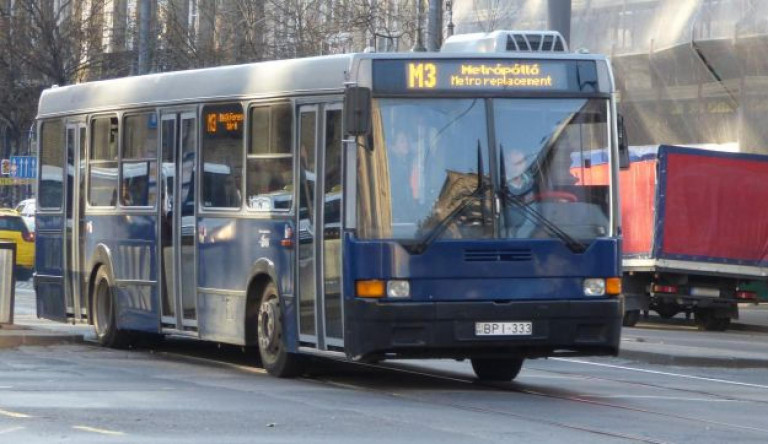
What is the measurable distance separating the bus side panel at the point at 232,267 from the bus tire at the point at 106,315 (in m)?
2.34

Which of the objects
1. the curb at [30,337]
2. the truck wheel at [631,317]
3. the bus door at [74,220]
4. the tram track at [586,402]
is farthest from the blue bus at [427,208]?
the truck wheel at [631,317]

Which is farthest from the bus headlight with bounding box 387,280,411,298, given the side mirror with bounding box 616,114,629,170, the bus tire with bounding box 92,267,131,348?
the bus tire with bounding box 92,267,131,348

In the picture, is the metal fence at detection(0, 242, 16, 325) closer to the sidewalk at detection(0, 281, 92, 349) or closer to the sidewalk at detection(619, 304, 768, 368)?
the sidewalk at detection(0, 281, 92, 349)

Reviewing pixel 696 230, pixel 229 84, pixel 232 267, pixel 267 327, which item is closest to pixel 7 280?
pixel 232 267

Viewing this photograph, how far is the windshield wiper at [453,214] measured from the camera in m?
14.0

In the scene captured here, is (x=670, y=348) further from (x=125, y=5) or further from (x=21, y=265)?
(x=125, y=5)

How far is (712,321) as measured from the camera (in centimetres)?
2883

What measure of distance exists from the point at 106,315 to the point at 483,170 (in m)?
6.45

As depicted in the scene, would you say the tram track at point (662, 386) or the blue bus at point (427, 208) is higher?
the blue bus at point (427, 208)

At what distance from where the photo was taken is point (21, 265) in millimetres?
42531

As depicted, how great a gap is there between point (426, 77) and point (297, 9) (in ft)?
89.9

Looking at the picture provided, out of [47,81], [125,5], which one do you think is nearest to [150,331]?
[47,81]

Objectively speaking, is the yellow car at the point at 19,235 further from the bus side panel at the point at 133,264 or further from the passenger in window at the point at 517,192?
the passenger in window at the point at 517,192

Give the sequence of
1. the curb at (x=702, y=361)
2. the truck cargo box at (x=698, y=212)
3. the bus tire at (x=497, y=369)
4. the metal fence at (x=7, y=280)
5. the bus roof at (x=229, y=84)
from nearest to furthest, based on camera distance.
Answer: the bus roof at (x=229, y=84) < the bus tire at (x=497, y=369) < the curb at (x=702, y=361) < the metal fence at (x=7, y=280) < the truck cargo box at (x=698, y=212)
